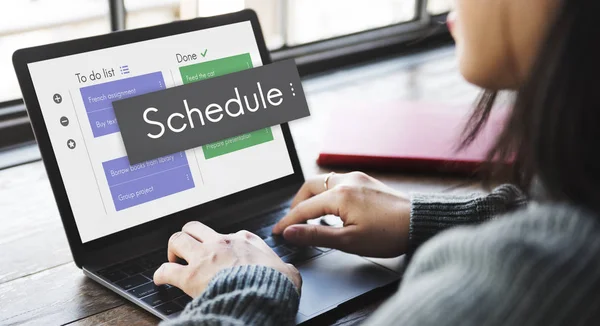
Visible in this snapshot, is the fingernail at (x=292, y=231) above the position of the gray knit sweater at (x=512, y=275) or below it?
below

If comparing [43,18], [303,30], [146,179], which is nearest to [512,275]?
[146,179]

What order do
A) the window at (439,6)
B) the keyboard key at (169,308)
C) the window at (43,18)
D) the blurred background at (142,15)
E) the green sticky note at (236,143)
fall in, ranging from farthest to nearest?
the window at (43,18), the blurred background at (142,15), the window at (439,6), the green sticky note at (236,143), the keyboard key at (169,308)

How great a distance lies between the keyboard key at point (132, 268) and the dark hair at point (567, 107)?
55 cm

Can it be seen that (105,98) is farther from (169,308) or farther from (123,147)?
(169,308)

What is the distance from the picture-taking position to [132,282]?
3.08ft

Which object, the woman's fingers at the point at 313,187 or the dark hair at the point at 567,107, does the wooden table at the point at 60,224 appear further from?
the dark hair at the point at 567,107

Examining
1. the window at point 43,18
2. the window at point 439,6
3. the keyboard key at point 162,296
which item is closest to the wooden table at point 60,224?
the keyboard key at point 162,296

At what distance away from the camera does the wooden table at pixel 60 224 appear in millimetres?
904

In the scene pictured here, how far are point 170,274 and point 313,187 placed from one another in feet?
0.96

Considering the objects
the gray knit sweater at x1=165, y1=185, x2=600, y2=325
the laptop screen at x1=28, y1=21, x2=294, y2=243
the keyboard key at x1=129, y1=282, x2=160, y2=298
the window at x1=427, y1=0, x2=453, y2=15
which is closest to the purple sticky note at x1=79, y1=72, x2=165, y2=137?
the laptop screen at x1=28, y1=21, x2=294, y2=243

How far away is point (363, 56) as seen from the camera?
2092 mm

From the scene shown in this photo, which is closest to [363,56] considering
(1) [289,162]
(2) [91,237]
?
(1) [289,162]

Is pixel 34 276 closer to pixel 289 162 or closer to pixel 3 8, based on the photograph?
pixel 289 162

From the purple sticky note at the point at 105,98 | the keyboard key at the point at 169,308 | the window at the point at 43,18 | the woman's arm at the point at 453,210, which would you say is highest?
the window at the point at 43,18
